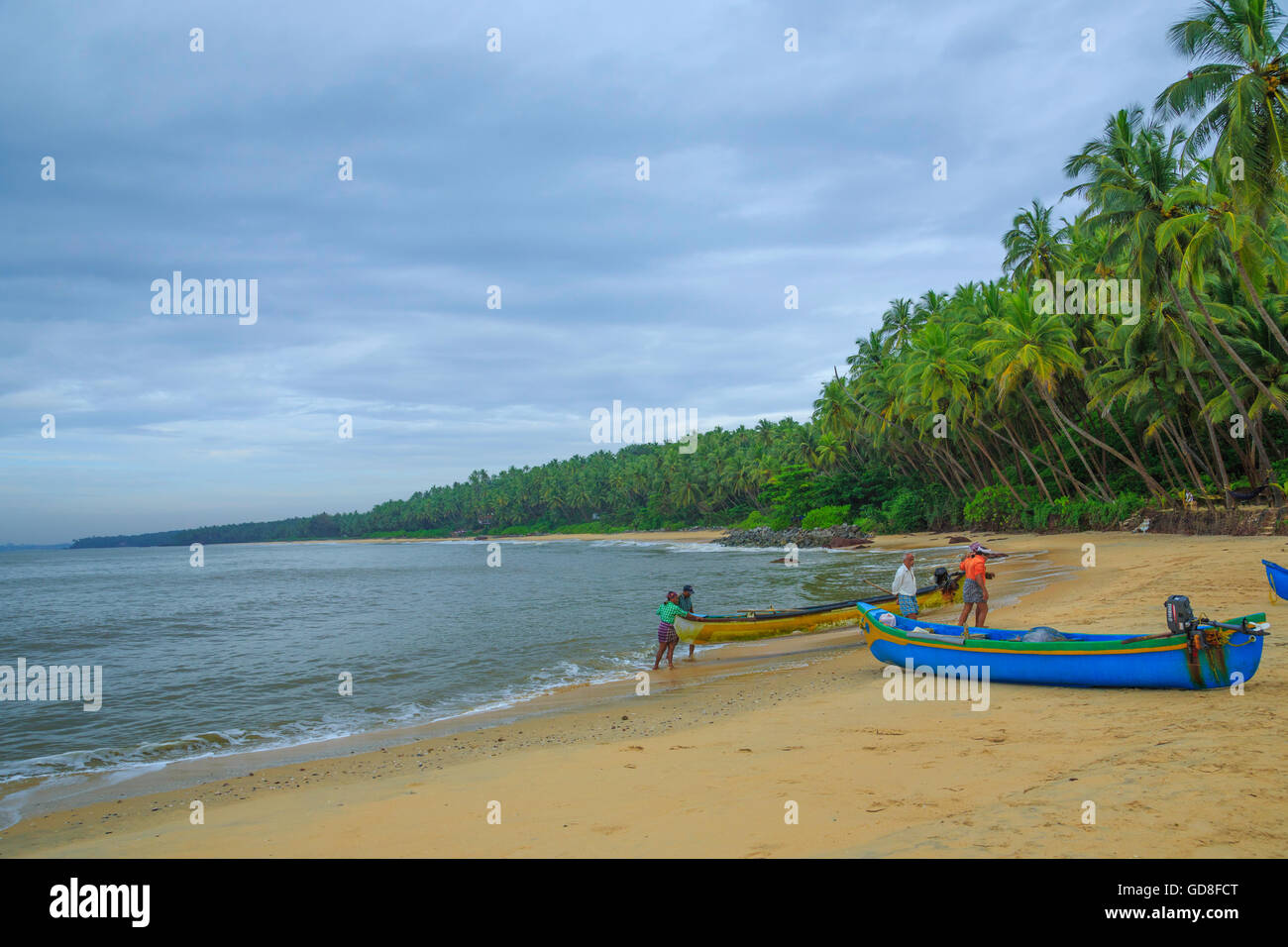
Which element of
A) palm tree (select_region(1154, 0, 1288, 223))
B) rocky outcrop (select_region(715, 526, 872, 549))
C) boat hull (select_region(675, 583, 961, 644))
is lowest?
rocky outcrop (select_region(715, 526, 872, 549))

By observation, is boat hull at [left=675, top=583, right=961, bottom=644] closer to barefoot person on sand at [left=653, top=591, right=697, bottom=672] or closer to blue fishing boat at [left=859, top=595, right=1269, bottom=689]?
barefoot person on sand at [left=653, top=591, right=697, bottom=672]

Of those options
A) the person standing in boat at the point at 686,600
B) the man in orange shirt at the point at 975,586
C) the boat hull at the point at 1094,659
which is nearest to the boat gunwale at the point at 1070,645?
the boat hull at the point at 1094,659

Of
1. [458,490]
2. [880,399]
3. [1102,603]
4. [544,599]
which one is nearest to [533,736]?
[1102,603]

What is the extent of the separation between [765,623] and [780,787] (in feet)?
40.1

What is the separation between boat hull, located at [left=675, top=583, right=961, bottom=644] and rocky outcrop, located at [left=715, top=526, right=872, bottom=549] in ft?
124

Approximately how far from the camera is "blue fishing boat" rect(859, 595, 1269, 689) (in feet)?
27.5

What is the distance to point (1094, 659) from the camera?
364 inches

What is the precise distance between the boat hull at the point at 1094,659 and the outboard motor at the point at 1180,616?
0.44 feet

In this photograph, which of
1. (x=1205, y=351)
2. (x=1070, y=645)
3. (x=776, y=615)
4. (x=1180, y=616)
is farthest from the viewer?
(x=1205, y=351)

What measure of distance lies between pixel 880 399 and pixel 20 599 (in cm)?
6201

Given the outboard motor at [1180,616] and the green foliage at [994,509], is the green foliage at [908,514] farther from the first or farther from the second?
the outboard motor at [1180,616]

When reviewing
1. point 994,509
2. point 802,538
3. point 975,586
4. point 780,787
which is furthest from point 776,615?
point 802,538

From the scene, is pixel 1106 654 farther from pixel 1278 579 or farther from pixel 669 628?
pixel 669 628

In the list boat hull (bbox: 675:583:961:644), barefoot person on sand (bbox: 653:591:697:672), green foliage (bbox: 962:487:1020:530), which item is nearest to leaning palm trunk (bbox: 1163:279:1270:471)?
boat hull (bbox: 675:583:961:644)
